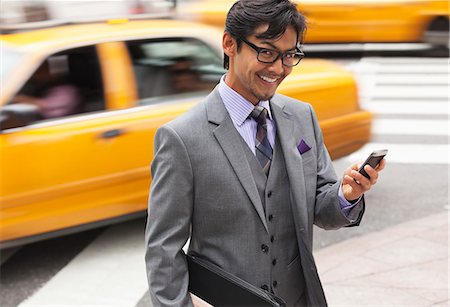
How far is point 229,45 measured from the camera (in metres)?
2.44

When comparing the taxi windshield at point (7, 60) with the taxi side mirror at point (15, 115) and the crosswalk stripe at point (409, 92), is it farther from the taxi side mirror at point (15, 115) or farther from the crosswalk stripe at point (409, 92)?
the crosswalk stripe at point (409, 92)

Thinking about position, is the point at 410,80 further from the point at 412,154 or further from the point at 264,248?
the point at 264,248

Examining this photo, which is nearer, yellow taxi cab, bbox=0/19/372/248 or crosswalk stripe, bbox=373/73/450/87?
yellow taxi cab, bbox=0/19/372/248

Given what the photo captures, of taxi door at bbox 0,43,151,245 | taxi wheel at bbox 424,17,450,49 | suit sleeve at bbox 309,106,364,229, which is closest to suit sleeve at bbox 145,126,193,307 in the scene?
suit sleeve at bbox 309,106,364,229

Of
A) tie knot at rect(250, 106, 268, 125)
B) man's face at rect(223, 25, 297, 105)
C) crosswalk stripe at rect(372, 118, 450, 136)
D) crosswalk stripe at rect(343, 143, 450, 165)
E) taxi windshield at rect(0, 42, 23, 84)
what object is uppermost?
man's face at rect(223, 25, 297, 105)

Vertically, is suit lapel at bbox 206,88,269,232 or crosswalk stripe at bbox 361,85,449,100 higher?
suit lapel at bbox 206,88,269,232

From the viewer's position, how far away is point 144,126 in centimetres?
562

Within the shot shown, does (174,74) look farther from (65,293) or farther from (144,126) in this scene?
(65,293)

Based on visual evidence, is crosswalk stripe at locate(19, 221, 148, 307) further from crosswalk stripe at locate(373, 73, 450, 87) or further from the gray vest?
crosswalk stripe at locate(373, 73, 450, 87)

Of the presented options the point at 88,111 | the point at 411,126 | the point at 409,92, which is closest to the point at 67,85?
the point at 88,111

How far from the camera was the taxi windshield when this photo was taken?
5.42m

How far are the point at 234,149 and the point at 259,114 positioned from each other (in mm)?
153

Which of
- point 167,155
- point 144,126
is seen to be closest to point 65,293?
point 144,126

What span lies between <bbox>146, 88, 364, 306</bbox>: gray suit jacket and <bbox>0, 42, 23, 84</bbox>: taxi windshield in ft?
10.6
